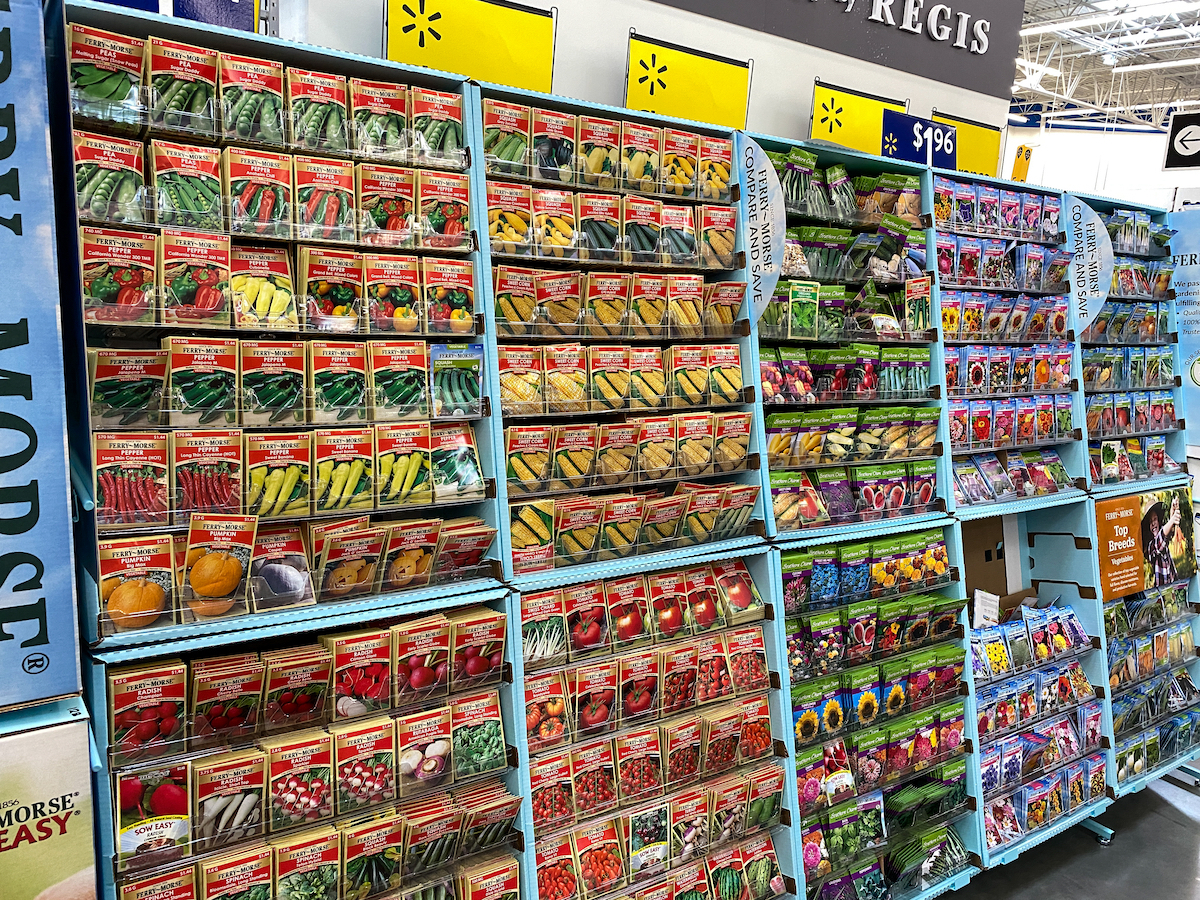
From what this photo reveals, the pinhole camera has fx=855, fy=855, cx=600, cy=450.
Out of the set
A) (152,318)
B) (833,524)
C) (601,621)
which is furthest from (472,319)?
(833,524)

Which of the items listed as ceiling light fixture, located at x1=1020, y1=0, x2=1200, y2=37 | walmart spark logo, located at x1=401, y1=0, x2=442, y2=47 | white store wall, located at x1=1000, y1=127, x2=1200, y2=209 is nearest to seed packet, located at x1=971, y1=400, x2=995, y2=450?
walmart spark logo, located at x1=401, y1=0, x2=442, y2=47

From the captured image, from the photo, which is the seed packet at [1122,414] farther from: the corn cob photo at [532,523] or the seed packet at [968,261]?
the corn cob photo at [532,523]

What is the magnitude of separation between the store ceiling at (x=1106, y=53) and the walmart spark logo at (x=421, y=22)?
931 centimetres

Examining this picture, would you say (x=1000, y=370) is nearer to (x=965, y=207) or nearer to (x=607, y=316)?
(x=965, y=207)

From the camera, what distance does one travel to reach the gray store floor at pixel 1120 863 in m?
4.06

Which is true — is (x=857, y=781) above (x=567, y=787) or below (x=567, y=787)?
below

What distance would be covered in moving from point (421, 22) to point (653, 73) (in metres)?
0.97

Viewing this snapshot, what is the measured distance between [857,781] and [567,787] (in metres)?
1.40

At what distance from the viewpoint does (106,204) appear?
2.05m

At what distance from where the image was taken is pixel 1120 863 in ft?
14.2

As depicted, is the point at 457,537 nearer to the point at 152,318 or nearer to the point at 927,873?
the point at 152,318

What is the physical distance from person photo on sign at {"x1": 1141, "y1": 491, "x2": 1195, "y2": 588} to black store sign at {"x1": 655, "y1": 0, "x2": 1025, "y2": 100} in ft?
8.52

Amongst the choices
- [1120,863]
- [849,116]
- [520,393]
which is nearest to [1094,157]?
[849,116]

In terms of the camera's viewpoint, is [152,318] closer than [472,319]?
Yes
